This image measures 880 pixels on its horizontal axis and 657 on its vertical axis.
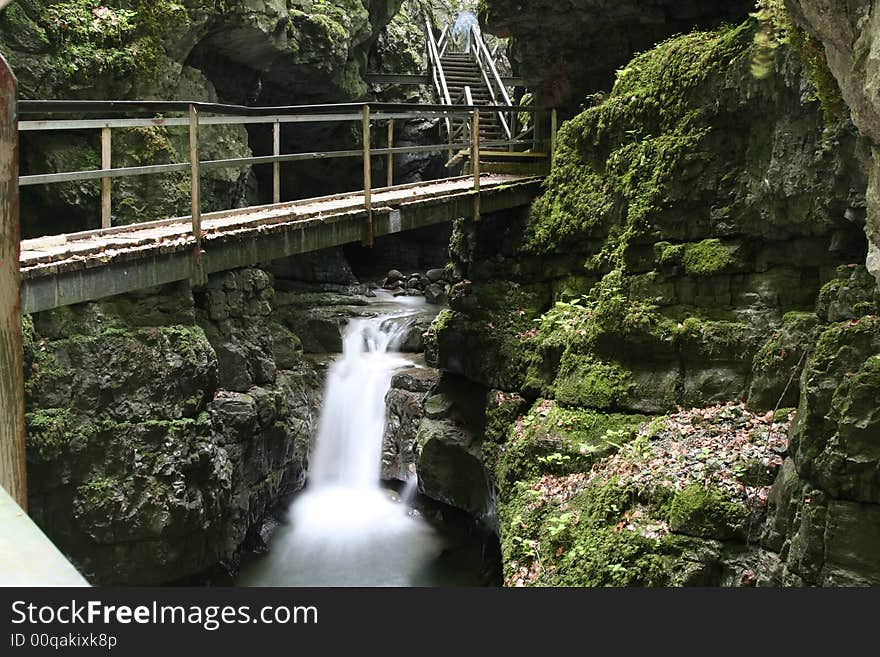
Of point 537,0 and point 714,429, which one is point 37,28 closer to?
point 537,0

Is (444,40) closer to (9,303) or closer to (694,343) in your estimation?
(694,343)

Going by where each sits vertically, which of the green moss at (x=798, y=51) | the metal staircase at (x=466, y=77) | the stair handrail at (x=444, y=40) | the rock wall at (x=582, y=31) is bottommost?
the green moss at (x=798, y=51)

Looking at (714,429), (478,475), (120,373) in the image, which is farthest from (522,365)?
(120,373)

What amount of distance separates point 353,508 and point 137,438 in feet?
14.0

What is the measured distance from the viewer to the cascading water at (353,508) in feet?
36.5

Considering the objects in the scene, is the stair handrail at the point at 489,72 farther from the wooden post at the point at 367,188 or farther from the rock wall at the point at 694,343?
the wooden post at the point at 367,188

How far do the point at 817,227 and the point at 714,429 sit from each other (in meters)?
2.09

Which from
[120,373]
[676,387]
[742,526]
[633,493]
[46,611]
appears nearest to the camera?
[46,611]

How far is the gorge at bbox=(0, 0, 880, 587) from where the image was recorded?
6.32 meters

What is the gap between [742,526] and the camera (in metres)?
6.37

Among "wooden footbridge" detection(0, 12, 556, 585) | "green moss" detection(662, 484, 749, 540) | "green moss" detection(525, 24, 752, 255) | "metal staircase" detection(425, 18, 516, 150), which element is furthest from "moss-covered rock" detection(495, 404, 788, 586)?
"metal staircase" detection(425, 18, 516, 150)

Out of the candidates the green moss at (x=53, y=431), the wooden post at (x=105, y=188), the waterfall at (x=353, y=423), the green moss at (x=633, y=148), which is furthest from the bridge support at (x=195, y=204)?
the waterfall at (x=353, y=423)

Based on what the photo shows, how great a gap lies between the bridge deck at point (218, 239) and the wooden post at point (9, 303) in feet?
11.4

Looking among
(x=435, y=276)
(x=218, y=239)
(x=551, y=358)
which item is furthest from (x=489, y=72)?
(x=218, y=239)
